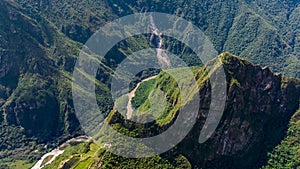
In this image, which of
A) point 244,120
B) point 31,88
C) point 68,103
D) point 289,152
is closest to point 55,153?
point 68,103

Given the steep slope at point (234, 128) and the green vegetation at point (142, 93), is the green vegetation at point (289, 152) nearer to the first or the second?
the steep slope at point (234, 128)

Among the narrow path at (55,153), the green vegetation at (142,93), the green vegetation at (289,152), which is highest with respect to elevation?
the green vegetation at (142,93)

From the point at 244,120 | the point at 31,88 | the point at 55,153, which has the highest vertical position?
the point at 244,120

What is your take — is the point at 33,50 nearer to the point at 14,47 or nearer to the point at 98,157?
the point at 14,47

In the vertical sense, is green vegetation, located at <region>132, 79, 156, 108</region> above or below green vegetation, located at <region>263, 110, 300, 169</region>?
above

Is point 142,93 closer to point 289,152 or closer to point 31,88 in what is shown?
point 31,88

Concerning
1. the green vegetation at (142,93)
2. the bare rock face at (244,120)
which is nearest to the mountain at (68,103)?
the bare rock face at (244,120)

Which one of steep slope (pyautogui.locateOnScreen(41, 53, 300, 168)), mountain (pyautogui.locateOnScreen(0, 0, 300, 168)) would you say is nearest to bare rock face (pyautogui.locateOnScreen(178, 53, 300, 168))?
steep slope (pyautogui.locateOnScreen(41, 53, 300, 168))

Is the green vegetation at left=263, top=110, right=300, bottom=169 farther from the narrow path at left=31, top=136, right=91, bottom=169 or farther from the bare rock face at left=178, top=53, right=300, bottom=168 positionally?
the narrow path at left=31, top=136, right=91, bottom=169
